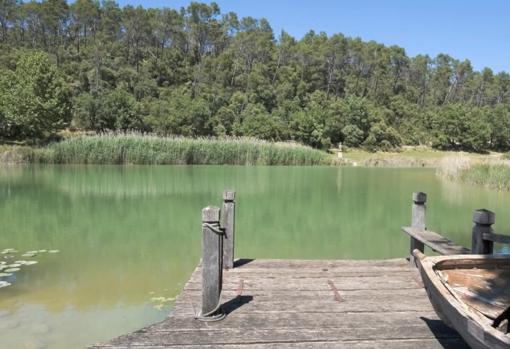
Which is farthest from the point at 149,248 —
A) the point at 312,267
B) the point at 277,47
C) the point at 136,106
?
the point at 277,47

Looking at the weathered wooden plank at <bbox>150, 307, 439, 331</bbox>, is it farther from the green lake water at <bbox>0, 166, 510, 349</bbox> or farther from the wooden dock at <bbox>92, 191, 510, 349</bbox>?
the green lake water at <bbox>0, 166, 510, 349</bbox>

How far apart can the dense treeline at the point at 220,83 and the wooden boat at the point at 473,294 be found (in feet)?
104

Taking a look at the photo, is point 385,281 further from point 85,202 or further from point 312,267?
point 85,202

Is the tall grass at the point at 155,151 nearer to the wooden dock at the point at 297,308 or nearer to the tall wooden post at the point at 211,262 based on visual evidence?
the wooden dock at the point at 297,308

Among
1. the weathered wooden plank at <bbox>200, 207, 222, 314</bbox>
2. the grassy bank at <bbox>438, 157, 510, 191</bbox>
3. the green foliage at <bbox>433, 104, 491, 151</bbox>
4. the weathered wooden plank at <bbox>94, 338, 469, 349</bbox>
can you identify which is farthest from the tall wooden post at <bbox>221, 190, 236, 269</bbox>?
the green foliage at <bbox>433, 104, 491, 151</bbox>

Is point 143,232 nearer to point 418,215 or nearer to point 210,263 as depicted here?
point 418,215

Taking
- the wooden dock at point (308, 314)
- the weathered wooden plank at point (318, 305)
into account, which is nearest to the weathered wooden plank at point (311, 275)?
the wooden dock at point (308, 314)

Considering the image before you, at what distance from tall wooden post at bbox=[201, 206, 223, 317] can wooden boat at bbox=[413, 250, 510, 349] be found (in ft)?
4.48

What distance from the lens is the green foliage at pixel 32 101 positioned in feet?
104

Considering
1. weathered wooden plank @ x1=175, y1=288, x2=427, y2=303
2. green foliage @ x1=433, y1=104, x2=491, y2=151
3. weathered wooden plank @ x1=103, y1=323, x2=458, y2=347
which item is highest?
green foliage @ x1=433, y1=104, x2=491, y2=151

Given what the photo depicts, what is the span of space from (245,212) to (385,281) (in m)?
A: 6.45

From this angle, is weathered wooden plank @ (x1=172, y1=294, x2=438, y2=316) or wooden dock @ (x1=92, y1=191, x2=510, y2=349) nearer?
wooden dock @ (x1=92, y1=191, x2=510, y2=349)

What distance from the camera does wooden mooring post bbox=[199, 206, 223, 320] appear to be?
11.3 feet

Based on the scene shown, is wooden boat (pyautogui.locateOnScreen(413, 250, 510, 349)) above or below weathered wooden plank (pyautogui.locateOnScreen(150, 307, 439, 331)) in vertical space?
above
